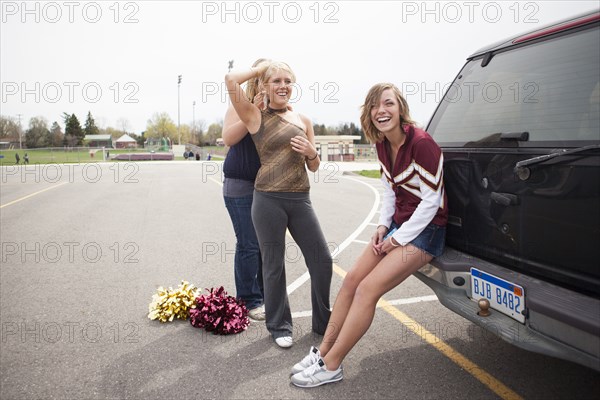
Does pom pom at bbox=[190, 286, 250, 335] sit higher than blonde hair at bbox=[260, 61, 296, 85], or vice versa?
blonde hair at bbox=[260, 61, 296, 85]

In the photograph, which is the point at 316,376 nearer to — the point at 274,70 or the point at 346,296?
the point at 346,296

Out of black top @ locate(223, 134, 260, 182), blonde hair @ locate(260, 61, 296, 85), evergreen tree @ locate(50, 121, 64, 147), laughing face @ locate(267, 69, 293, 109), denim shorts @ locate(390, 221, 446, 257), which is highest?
evergreen tree @ locate(50, 121, 64, 147)

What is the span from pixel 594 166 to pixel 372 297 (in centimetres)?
137

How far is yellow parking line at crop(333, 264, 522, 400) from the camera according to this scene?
8.48 ft

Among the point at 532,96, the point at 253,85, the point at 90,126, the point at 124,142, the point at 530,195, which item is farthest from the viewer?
the point at 90,126

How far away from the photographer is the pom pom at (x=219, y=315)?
11.3ft

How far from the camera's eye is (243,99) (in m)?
2.88

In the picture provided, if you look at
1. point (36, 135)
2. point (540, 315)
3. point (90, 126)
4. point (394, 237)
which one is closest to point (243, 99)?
point (394, 237)

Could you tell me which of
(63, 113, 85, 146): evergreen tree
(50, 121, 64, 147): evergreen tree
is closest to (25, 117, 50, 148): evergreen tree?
(50, 121, 64, 147): evergreen tree

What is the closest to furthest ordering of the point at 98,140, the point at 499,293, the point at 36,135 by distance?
the point at 499,293 < the point at 36,135 < the point at 98,140

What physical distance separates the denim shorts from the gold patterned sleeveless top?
0.96 meters

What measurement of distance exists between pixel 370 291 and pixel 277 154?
1.18m

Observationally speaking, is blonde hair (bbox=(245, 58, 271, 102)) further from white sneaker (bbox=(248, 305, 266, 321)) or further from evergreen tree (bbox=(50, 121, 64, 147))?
evergreen tree (bbox=(50, 121, 64, 147))

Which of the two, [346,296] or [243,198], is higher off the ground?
[243,198]
